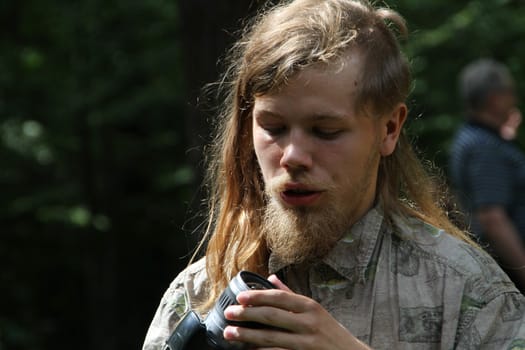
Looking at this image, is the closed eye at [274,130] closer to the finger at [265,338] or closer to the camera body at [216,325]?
the camera body at [216,325]

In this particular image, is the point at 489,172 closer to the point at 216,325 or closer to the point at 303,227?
the point at 303,227

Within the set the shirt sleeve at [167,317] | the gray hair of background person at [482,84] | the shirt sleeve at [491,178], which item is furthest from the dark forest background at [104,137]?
the shirt sleeve at [167,317]

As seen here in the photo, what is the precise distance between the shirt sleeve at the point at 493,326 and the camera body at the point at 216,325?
44 cm

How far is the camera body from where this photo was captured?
78.0 inches

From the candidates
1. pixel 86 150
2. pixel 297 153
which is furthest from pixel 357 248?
pixel 86 150

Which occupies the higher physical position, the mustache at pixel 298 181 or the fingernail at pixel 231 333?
the mustache at pixel 298 181

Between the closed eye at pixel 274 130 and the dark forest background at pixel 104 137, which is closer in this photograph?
the closed eye at pixel 274 130

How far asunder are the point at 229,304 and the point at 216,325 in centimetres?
6

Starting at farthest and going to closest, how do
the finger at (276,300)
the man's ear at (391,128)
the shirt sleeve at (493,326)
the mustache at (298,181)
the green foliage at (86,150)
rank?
the green foliage at (86,150) → the man's ear at (391,128) → the mustache at (298,181) → the shirt sleeve at (493,326) → the finger at (276,300)

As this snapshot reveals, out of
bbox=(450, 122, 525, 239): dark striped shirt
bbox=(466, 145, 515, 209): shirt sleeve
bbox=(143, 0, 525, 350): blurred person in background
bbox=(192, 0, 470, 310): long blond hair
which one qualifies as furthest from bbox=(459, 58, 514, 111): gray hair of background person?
bbox=(143, 0, 525, 350): blurred person in background

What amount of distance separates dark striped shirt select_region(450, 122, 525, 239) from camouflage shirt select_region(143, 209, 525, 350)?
8.66 feet

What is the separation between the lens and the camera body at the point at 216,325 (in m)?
1.98

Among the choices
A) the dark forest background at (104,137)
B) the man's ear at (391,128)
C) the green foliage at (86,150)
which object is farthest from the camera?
the green foliage at (86,150)

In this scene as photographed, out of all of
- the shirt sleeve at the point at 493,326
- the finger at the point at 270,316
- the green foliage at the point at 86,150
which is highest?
the finger at the point at 270,316
